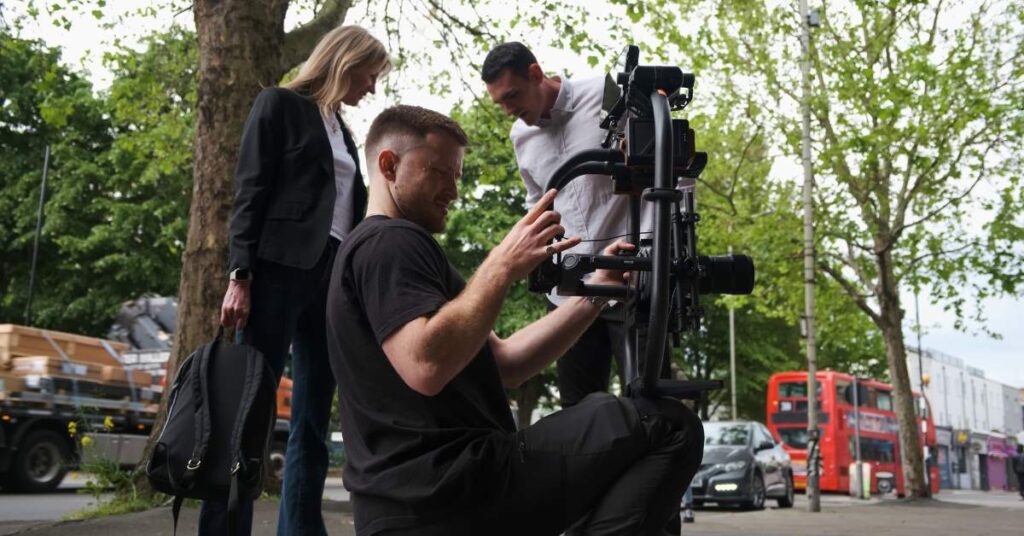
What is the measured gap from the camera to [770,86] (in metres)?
23.2

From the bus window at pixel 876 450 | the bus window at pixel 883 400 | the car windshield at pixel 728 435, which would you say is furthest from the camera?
the bus window at pixel 883 400

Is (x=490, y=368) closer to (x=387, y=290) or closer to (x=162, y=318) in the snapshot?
(x=387, y=290)

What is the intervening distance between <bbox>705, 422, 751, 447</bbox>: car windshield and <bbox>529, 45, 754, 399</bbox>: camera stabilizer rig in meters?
17.2

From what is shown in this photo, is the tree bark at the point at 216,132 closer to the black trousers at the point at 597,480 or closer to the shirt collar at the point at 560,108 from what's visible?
the shirt collar at the point at 560,108

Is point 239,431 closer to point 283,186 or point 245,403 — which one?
point 245,403

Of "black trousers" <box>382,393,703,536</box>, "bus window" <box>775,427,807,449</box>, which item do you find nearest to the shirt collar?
"black trousers" <box>382,393,703,536</box>

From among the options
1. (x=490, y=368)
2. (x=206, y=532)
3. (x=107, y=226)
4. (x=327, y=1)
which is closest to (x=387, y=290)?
(x=490, y=368)

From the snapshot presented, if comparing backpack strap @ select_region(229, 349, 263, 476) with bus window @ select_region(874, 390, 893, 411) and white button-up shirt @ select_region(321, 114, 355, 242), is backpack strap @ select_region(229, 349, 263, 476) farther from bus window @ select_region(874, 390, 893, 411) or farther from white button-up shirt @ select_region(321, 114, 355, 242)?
bus window @ select_region(874, 390, 893, 411)

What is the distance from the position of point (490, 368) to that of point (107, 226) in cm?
2796

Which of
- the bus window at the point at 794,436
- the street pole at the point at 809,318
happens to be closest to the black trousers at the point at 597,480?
the street pole at the point at 809,318

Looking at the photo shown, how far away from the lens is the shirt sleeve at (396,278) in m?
2.24

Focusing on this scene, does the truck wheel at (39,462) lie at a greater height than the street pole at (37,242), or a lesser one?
lesser

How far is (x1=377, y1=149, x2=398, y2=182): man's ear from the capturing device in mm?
2605

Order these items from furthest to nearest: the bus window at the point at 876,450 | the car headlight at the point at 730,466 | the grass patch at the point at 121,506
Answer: the bus window at the point at 876,450, the car headlight at the point at 730,466, the grass patch at the point at 121,506
